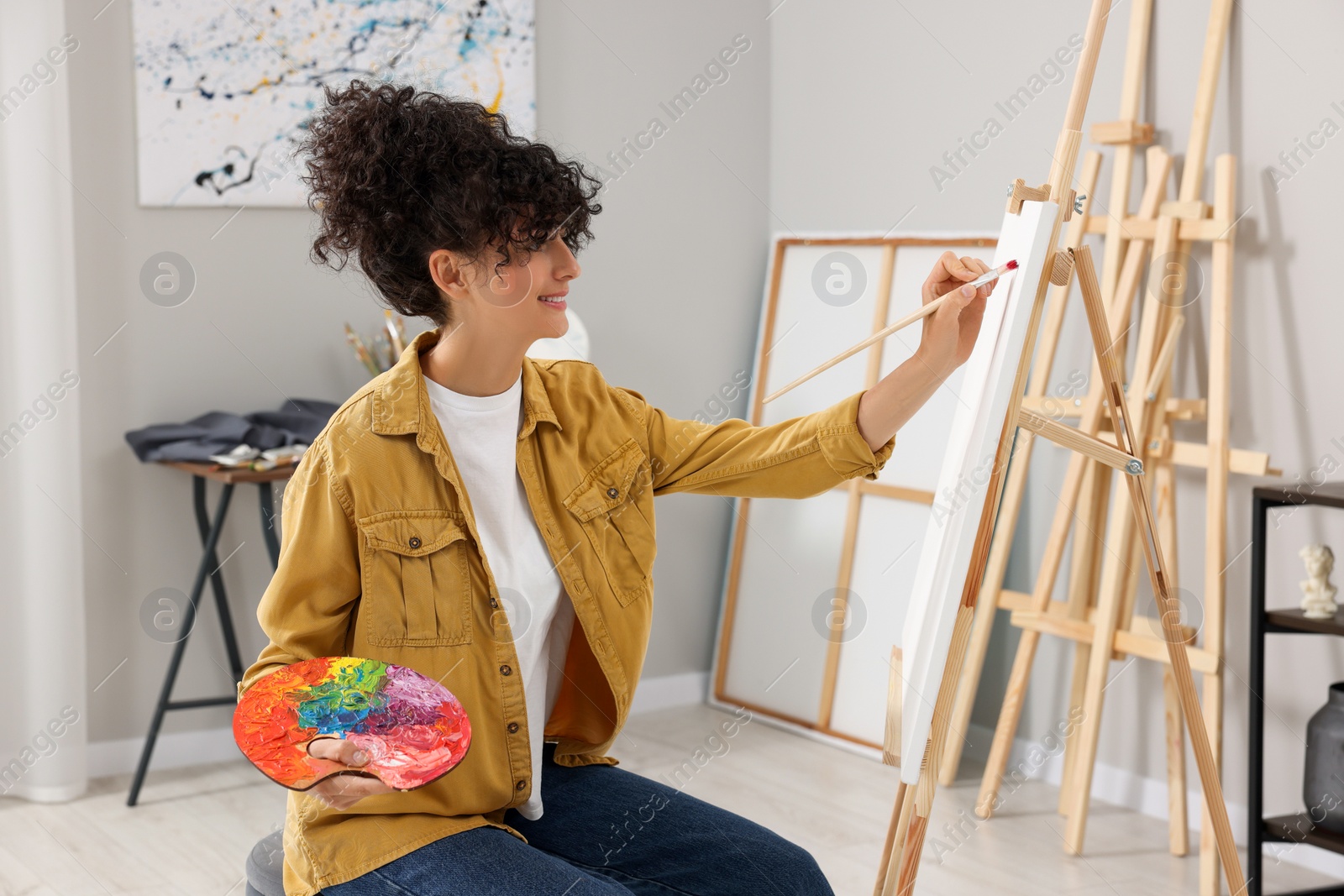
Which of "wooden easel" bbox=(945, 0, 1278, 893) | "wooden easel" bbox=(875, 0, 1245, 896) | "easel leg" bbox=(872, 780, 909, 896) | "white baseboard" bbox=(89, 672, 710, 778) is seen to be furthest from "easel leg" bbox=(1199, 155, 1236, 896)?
"white baseboard" bbox=(89, 672, 710, 778)

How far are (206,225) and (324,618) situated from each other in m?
2.06

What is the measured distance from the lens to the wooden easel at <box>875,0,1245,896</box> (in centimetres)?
153

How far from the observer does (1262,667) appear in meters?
2.29

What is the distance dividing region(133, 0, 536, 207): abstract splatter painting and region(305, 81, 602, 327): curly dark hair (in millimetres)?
1793

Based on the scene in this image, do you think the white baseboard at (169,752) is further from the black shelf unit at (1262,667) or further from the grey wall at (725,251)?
the black shelf unit at (1262,667)

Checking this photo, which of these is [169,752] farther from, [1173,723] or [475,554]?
[1173,723]

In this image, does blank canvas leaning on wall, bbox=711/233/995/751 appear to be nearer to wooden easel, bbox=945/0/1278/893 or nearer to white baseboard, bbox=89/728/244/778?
wooden easel, bbox=945/0/1278/893

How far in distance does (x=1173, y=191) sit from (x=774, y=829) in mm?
1696

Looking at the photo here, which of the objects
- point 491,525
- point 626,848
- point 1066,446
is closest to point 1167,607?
point 1066,446

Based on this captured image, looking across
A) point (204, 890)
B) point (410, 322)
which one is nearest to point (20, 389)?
point (410, 322)

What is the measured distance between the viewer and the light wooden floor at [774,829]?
2.57 m

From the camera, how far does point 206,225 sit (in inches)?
124

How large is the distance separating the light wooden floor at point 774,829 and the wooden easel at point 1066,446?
0.85 meters

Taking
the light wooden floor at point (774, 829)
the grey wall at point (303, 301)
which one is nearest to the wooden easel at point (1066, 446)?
the light wooden floor at point (774, 829)
